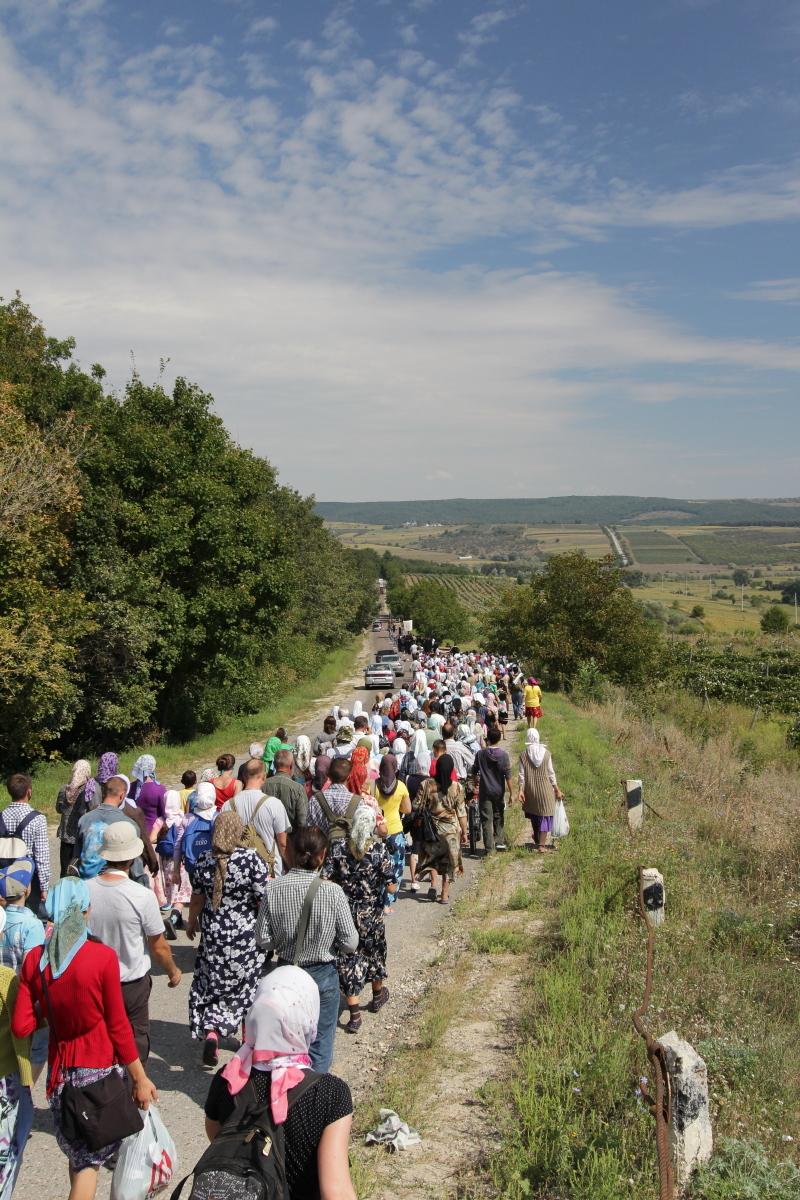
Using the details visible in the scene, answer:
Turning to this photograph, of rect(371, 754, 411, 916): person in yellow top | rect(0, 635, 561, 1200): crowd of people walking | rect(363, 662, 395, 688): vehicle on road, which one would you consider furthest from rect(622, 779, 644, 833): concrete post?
rect(363, 662, 395, 688): vehicle on road

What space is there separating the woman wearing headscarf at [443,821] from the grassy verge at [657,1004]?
0.82 m

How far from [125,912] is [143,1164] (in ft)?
3.62

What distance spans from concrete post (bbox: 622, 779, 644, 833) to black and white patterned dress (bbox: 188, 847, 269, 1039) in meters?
5.97

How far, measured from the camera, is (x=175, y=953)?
24.1ft

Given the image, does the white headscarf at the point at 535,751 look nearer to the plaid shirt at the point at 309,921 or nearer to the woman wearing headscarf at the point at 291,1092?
the plaid shirt at the point at 309,921

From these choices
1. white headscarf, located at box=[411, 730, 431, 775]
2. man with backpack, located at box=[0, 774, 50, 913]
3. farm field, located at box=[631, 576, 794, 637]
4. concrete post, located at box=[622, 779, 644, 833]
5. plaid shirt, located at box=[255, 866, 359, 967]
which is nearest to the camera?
plaid shirt, located at box=[255, 866, 359, 967]

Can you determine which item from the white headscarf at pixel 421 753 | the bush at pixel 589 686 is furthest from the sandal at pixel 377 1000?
the bush at pixel 589 686

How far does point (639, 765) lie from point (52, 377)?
17298 millimetres

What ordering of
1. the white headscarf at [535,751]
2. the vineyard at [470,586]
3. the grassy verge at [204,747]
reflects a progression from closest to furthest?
the white headscarf at [535,751] → the grassy verge at [204,747] → the vineyard at [470,586]

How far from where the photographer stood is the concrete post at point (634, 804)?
399 inches

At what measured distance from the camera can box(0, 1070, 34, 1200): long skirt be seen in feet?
11.1

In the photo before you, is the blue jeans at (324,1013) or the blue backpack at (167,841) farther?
the blue backpack at (167,841)

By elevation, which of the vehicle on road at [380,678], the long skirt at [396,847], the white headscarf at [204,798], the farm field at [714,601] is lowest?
the farm field at [714,601]

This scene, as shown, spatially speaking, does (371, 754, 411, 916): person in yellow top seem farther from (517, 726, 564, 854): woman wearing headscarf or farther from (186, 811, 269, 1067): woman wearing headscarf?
(517, 726, 564, 854): woman wearing headscarf
